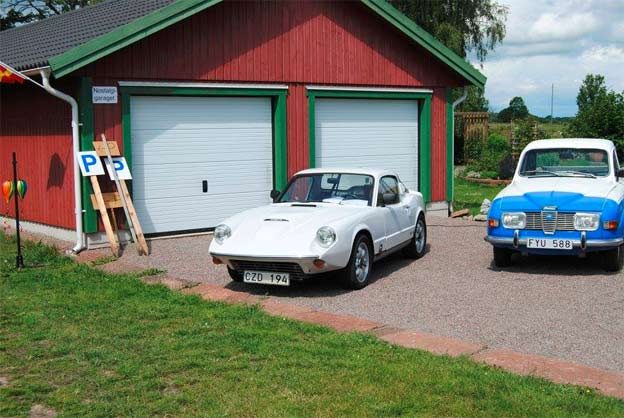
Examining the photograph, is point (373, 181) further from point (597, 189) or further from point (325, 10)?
point (325, 10)

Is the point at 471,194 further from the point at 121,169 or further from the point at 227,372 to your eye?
the point at 227,372

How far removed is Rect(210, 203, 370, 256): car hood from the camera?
8.46m

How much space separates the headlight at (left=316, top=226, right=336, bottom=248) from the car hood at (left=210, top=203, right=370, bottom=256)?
7cm

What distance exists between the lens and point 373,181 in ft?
32.8

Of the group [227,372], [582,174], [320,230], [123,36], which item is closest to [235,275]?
[320,230]

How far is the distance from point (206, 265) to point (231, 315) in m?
3.22

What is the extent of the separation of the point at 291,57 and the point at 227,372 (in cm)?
966

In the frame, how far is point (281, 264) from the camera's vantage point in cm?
850

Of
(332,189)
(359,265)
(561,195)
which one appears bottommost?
(359,265)

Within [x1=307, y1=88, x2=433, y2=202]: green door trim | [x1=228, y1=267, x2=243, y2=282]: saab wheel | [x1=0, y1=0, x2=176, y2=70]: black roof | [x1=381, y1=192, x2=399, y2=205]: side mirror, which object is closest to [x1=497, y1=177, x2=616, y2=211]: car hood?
[x1=381, y1=192, x2=399, y2=205]: side mirror

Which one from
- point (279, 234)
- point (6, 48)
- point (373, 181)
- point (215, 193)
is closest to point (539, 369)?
point (279, 234)

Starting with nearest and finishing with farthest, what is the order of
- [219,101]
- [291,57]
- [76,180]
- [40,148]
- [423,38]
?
[76,180], [40,148], [219,101], [291,57], [423,38]

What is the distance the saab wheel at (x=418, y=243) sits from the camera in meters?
11.1

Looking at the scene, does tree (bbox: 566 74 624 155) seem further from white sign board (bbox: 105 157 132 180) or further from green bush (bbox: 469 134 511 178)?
white sign board (bbox: 105 157 132 180)
